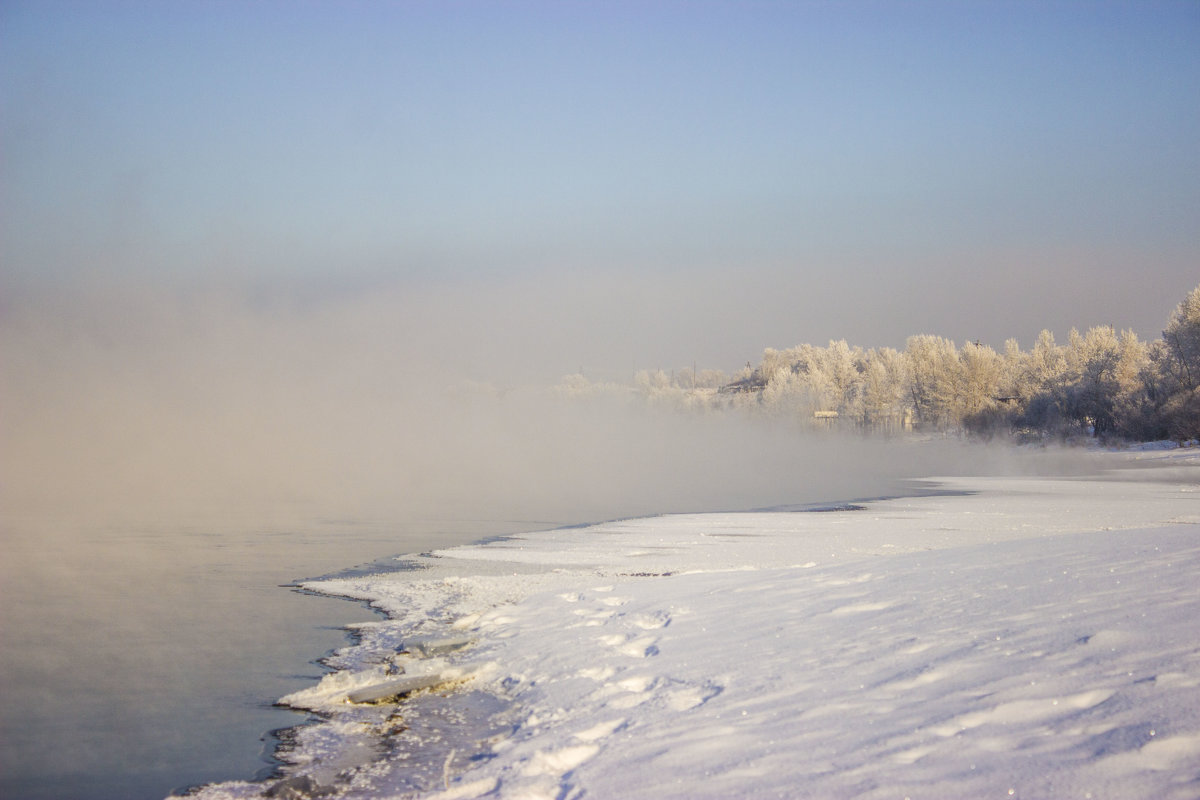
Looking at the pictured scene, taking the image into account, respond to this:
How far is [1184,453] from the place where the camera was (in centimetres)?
4438

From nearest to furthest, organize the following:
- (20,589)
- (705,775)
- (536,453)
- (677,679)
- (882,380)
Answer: (705,775)
(677,679)
(20,589)
(536,453)
(882,380)

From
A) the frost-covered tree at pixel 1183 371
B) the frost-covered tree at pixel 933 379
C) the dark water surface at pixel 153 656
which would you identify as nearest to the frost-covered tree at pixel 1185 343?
the frost-covered tree at pixel 1183 371

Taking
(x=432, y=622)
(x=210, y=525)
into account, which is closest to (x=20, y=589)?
(x=432, y=622)

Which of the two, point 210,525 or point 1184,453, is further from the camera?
point 1184,453

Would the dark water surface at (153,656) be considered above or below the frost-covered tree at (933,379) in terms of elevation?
below

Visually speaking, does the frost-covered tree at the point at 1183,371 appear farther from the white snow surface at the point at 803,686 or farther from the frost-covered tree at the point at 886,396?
the white snow surface at the point at 803,686

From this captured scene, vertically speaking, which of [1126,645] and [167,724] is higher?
[1126,645]

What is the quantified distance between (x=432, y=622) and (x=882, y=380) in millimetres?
81364

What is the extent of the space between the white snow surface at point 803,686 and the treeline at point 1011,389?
49.9 m

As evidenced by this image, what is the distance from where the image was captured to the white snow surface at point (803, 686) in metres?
3.77

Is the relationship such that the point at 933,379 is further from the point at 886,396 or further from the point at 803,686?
the point at 803,686

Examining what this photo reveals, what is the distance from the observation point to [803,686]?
17.0 feet

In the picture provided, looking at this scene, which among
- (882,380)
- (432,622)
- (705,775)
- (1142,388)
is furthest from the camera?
(882,380)

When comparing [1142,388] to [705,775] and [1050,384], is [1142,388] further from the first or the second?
[705,775]
